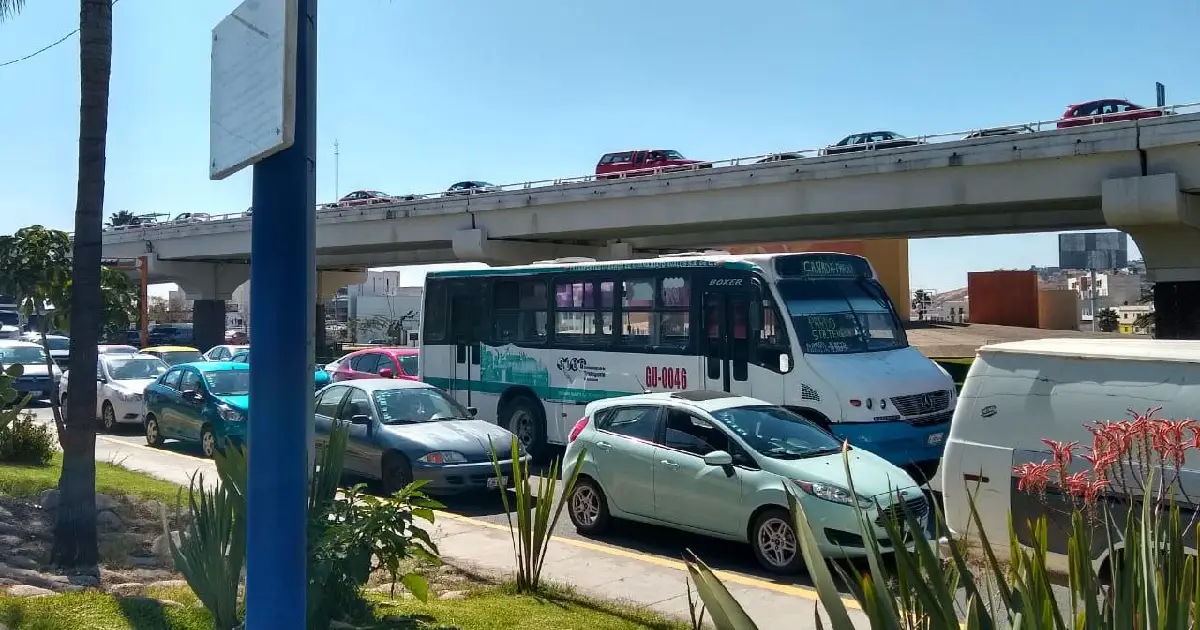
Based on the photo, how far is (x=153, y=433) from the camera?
17.1 m

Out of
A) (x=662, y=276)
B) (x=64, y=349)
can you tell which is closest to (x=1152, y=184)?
(x=662, y=276)

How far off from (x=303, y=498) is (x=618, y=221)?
31327 mm

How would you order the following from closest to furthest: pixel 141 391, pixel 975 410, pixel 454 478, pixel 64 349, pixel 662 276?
pixel 975 410 → pixel 454 478 → pixel 662 276 → pixel 141 391 → pixel 64 349

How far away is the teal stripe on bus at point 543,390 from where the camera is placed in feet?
49.1

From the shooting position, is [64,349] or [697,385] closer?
[697,385]

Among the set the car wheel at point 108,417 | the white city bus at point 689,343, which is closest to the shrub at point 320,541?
the white city bus at point 689,343

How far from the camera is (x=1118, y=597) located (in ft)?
9.79

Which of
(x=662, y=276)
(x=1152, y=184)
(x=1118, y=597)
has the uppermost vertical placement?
(x=1152, y=184)

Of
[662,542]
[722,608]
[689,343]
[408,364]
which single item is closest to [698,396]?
[662,542]

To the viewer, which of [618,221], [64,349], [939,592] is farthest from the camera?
[618,221]

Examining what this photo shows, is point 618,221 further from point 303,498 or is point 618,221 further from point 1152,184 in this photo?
point 303,498

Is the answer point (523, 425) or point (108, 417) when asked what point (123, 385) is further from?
point (523, 425)

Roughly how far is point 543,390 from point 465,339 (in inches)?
83.8

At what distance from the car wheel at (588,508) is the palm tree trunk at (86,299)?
4479 millimetres
